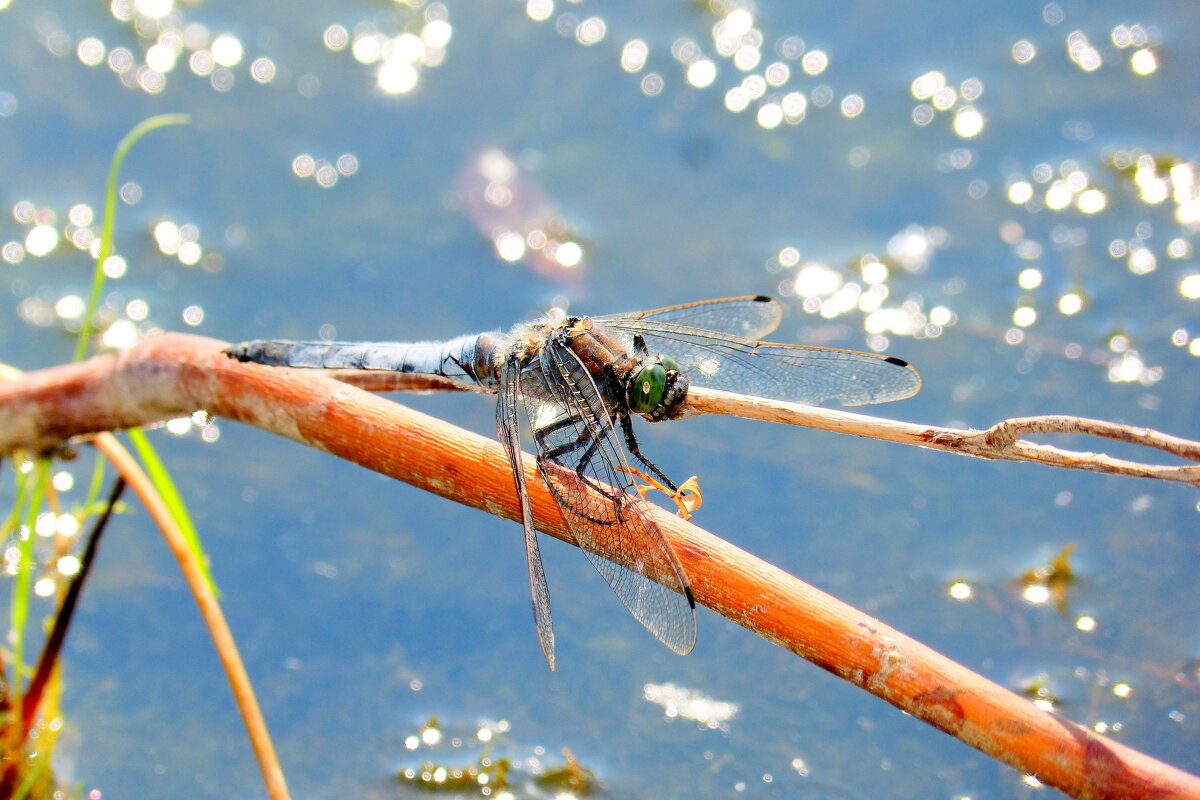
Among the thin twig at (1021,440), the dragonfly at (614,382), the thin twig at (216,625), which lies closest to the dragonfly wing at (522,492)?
the dragonfly at (614,382)

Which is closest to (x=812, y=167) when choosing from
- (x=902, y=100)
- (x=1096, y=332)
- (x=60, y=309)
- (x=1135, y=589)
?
(x=902, y=100)

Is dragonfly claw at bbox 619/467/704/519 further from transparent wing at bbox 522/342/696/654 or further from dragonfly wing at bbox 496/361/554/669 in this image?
dragonfly wing at bbox 496/361/554/669

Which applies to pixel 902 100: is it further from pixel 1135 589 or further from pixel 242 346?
pixel 242 346

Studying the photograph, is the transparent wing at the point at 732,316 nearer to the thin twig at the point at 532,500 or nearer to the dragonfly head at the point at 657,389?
the dragonfly head at the point at 657,389

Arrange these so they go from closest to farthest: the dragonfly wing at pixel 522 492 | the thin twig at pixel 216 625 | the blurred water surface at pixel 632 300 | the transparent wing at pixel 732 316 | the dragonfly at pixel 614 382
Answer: the dragonfly wing at pixel 522 492
the dragonfly at pixel 614 382
the thin twig at pixel 216 625
the blurred water surface at pixel 632 300
the transparent wing at pixel 732 316

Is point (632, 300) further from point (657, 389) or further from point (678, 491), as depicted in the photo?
point (678, 491)
